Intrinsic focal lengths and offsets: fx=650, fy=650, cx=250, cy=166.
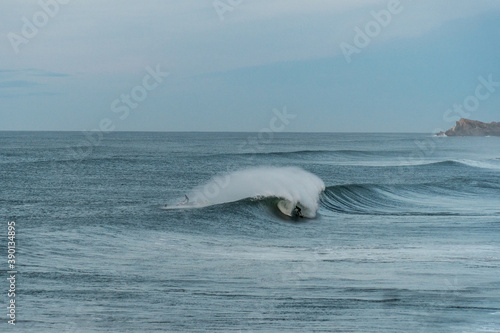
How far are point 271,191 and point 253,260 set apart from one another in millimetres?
14159

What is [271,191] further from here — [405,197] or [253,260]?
[253,260]

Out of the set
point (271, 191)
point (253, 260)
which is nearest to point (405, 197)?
point (271, 191)

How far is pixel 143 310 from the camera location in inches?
458

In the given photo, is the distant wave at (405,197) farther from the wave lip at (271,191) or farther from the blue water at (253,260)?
the wave lip at (271,191)

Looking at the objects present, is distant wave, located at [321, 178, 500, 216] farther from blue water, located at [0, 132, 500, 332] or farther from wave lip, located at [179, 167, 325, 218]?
wave lip, located at [179, 167, 325, 218]

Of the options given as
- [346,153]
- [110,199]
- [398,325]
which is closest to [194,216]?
[110,199]

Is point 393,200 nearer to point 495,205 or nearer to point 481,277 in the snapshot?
point 495,205

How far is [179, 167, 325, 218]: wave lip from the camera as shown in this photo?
29.0 metres

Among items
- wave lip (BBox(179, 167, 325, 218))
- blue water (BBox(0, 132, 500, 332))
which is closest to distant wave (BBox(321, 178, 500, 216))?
blue water (BBox(0, 132, 500, 332))

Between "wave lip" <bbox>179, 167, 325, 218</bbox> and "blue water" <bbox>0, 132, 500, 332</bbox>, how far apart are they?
0.11 meters

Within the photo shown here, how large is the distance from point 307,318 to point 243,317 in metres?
1.10

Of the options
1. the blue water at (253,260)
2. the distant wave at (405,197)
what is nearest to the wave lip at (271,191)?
the blue water at (253,260)

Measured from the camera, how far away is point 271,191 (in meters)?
30.5

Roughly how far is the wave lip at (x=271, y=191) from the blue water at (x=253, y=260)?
11 cm
